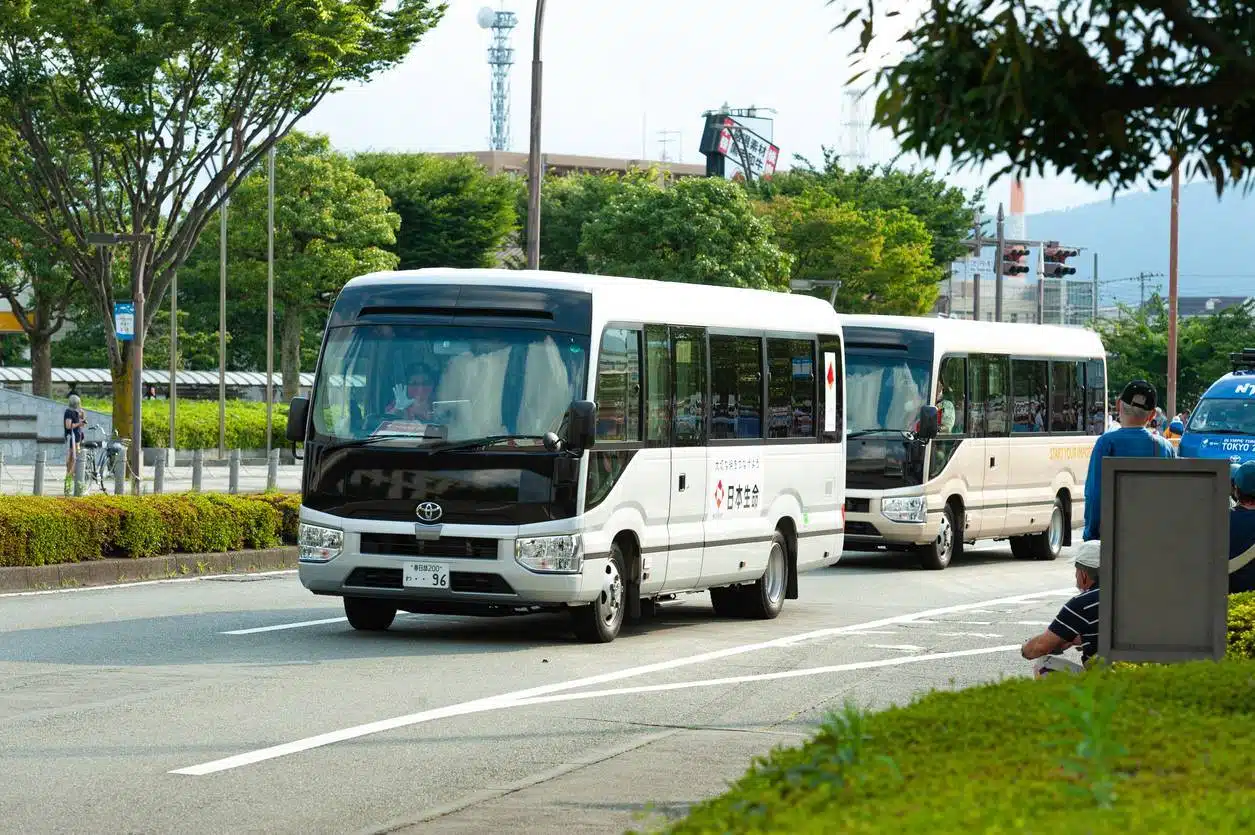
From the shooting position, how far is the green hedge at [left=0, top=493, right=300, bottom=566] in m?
18.2

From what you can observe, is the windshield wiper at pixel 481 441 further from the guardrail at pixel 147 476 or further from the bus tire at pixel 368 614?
the guardrail at pixel 147 476

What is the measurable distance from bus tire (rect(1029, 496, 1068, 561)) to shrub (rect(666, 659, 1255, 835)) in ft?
69.0

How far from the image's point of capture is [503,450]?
1406 centimetres

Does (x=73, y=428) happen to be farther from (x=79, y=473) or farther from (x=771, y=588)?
(x=771, y=588)

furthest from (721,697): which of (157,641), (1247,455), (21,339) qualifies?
(21,339)

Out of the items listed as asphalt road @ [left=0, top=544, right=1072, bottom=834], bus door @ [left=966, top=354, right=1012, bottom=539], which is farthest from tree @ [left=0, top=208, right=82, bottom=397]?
asphalt road @ [left=0, top=544, right=1072, bottom=834]

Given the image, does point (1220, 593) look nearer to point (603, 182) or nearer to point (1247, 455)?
point (1247, 455)

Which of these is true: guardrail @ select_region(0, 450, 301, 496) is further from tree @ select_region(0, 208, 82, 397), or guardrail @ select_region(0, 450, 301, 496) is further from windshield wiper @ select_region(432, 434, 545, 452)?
windshield wiper @ select_region(432, 434, 545, 452)

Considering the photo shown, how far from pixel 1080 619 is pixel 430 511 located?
6.49 metres

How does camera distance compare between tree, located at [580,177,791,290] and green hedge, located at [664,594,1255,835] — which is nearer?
green hedge, located at [664,594,1255,835]

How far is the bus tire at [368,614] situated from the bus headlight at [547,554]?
1557 mm

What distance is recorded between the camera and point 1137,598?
7375 mm

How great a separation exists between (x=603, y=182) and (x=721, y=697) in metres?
75.6

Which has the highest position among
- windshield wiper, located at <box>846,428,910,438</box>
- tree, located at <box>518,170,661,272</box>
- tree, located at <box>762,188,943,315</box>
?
tree, located at <box>518,170,661,272</box>
